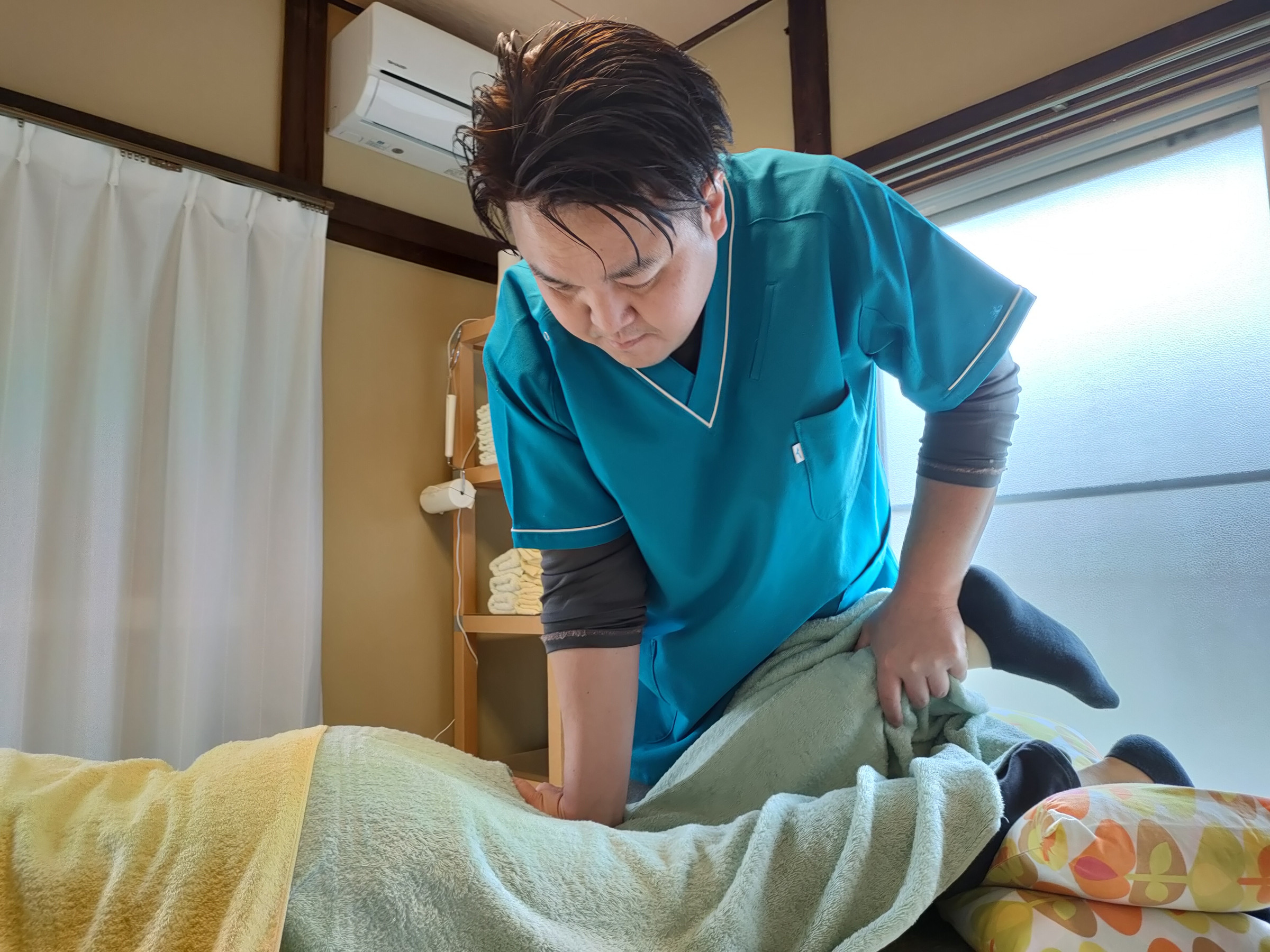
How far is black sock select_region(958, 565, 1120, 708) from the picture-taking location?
893 millimetres

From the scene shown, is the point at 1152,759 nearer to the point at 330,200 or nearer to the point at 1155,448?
the point at 1155,448

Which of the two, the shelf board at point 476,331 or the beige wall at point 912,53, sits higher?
the beige wall at point 912,53

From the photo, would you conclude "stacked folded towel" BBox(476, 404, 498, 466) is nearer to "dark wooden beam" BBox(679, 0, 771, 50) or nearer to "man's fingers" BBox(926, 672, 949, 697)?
"dark wooden beam" BBox(679, 0, 771, 50)

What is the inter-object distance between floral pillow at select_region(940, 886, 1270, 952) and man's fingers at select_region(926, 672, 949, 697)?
0.22m

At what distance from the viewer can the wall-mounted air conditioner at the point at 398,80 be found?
212 centimetres

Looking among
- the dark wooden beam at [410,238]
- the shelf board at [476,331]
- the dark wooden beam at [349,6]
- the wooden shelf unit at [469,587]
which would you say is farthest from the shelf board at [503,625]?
the dark wooden beam at [349,6]

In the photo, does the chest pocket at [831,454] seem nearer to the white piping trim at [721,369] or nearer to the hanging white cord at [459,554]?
the white piping trim at [721,369]

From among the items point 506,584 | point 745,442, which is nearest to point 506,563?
point 506,584

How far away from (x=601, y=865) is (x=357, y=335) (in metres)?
1.96

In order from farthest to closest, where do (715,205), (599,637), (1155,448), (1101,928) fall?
(1155,448) → (599,637) → (715,205) → (1101,928)

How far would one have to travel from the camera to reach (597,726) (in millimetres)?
948

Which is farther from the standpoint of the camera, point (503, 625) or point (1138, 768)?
point (503, 625)

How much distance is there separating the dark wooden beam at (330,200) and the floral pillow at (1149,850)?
6.87ft

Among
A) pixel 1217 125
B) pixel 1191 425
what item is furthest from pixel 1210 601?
pixel 1217 125
